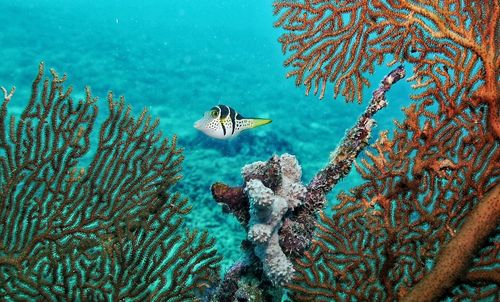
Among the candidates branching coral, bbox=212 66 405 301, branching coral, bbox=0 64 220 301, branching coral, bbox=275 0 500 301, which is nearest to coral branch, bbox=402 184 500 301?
branching coral, bbox=275 0 500 301

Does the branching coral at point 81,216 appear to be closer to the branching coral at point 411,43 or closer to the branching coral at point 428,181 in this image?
the branching coral at point 428,181

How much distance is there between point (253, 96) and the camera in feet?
69.2

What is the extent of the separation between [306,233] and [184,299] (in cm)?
171

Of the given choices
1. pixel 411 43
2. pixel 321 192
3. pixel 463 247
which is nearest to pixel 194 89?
pixel 321 192

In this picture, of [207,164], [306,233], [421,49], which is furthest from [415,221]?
[207,164]

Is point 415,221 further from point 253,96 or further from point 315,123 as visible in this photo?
point 253,96

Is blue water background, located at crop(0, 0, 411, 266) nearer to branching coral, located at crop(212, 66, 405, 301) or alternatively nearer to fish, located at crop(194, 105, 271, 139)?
branching coral, located at crop(212, 66, 405, 301)

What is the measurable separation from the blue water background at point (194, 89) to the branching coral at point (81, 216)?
13.4 feet

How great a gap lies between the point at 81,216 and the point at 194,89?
16198mm

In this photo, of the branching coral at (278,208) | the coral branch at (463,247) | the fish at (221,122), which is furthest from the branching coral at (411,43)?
the fish at (221,122)

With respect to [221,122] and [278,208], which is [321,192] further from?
[221,122]

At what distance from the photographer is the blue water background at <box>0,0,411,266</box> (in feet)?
39.3

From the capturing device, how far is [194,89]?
19.9 m

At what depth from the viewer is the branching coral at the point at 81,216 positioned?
403 centimetres
